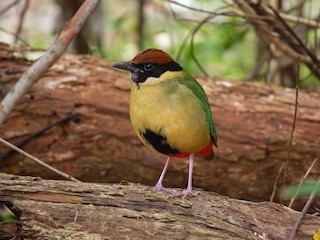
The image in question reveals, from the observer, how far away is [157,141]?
12.0ft

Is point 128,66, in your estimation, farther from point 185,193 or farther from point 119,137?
point 119,137

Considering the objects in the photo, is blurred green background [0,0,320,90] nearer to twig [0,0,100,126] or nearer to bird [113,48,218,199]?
twig [0,0,100,126]

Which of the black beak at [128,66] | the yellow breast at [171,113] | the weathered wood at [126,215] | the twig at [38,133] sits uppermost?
the black beak at [128,66]

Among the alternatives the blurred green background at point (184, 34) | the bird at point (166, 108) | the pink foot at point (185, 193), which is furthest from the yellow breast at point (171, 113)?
the blurred green background at point (184, 34)

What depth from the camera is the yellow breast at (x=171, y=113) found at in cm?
360

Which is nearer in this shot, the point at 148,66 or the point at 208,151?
the point at 148,66

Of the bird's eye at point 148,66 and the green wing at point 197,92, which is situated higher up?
the bird's eye at point 148,66

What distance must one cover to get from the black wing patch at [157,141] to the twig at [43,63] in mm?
743

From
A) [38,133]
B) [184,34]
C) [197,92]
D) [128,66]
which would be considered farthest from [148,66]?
[184,34]

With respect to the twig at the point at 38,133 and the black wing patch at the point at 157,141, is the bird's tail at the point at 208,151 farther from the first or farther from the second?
the twig at the point at 38,133

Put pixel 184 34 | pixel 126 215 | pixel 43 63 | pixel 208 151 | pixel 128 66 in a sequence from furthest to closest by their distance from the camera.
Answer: pixel 184 34
pixel 208 151
pixel 43 63
pixel 128 66
pixel 126 215

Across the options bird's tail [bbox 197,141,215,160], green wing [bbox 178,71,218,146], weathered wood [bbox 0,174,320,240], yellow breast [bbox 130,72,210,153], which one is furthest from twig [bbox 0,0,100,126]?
bird's tail [bbox 197,141,215,160]

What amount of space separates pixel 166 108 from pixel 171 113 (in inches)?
1.6

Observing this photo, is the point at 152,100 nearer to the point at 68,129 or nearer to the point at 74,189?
the point at 74,189
